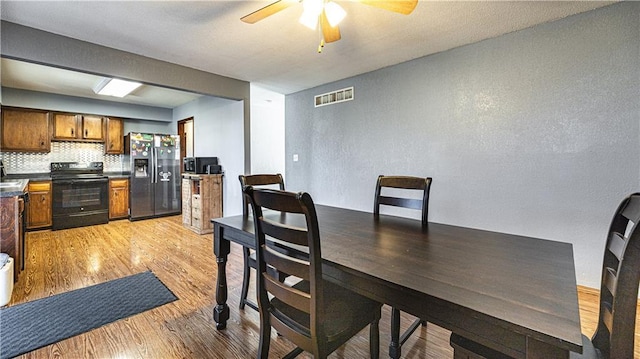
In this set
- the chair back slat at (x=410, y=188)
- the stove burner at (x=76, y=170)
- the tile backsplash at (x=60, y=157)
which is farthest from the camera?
the stove burner at (x=76, y=170)

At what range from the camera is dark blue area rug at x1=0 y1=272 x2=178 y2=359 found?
5.98 ft

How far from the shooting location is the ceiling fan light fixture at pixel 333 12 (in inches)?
70.6

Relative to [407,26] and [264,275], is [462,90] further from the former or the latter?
[264,275]

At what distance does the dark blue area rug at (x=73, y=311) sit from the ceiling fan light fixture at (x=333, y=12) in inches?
99.1

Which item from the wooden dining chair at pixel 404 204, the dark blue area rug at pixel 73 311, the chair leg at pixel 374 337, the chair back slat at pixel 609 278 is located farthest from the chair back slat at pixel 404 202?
the dark blue area rug at pixel 73 311

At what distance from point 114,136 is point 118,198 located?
1.33 m

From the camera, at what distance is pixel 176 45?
2926 mm

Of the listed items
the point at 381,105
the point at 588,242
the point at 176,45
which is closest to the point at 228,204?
the point at 176,45

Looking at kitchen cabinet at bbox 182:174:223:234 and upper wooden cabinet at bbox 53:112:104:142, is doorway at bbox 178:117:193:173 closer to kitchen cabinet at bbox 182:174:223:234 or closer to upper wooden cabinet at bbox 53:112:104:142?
upper wooden cabinet at bbox 53:112:104:142

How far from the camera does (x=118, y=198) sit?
17.8 ft

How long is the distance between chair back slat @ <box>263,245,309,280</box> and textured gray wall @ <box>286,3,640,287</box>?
2.46m

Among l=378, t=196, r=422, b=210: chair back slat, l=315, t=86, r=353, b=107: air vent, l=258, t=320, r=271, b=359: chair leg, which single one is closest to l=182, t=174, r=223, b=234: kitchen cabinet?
l=315, t=86, r=353, b=107: air vent

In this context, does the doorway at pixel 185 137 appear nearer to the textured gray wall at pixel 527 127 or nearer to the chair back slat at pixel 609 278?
the textured gray wall at pixel 527 127

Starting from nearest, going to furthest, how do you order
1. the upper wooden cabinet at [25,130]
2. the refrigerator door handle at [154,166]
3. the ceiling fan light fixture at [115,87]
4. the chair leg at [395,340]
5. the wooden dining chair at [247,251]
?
the chair leg at [395,340] → the wooden dining chair at [247,251] → the ceiling fan light fixture at [115,87] → the upper wooden cabinet at [25,130] → the refrigerator door handle at [154,166]
